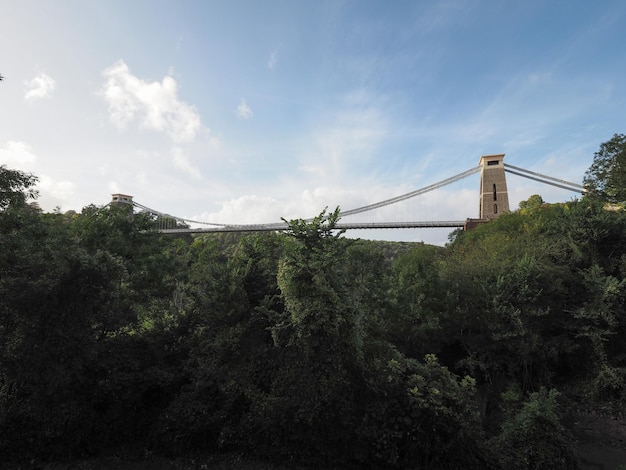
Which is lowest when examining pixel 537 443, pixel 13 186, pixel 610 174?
pixel 537 443

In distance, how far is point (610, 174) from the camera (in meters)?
20.7

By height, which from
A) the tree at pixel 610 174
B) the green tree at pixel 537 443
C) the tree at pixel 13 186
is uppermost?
the tree at pixel 610 174

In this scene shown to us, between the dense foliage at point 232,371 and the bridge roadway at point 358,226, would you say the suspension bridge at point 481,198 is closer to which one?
the bridge roadway at point 358,226

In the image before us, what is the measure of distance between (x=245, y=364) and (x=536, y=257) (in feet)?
52.6

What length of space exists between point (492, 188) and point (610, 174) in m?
18.4

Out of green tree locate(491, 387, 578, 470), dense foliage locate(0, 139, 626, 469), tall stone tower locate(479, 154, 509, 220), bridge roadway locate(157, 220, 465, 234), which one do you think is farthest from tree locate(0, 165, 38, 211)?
tall stone tower locate(479, 154, 509, 220)

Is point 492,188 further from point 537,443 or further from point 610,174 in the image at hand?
point 537,443

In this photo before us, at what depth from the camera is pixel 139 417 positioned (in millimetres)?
10914

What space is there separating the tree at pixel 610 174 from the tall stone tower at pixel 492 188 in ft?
51.3

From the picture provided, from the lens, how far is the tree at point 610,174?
19609 mm

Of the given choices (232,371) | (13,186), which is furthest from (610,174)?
(13,186)

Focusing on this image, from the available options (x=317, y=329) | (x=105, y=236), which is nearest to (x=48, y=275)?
(x=105, y=236)

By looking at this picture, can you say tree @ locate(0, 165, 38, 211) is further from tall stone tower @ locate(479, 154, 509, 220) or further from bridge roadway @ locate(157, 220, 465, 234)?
tall stone tower @ locate(479, 154, 509, 220)

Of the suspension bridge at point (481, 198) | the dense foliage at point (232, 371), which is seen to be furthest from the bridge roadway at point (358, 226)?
the dense foliage at point (232, 371)
